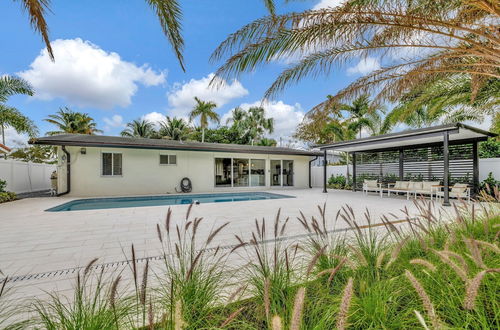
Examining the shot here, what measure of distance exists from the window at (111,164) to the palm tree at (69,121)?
52.2 ft

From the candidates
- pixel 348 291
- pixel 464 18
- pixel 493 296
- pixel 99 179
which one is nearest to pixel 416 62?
pixel 464 18

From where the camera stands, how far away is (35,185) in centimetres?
1564

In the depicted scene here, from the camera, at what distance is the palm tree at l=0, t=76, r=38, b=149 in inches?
432

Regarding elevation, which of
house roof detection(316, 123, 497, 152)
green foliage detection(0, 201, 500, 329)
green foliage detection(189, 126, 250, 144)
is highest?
green foliage detection(189, 126, 250, 144)

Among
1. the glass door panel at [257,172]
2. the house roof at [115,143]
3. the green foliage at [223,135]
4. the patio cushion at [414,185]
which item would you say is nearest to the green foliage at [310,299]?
the patio cushion at [414,185]

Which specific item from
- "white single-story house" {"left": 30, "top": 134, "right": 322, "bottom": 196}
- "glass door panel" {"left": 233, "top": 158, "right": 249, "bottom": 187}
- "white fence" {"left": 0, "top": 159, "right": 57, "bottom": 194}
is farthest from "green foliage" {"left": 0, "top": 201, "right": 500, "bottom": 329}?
"white fence" {"left": 0, "top": 159, "right": 57, "bottom": 194}

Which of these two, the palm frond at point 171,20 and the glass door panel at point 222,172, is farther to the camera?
the glass door panel at point 222,172

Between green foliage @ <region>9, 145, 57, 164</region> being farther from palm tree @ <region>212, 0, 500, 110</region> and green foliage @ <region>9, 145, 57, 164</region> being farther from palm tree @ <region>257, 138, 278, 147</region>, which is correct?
palm tree @ <region>212, 0, 500, 110</region>

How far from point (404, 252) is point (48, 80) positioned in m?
18.9

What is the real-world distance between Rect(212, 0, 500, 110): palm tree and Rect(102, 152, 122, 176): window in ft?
36.2

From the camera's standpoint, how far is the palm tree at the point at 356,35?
12.5 feet

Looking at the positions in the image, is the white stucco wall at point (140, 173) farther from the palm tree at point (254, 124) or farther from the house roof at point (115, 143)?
the palm tree at point (254, 124)

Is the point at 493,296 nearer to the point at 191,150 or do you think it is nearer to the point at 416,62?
the point at 416,62

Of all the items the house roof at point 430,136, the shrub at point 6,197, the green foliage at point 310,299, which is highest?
the house roof at point 430,136
